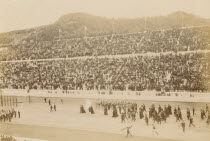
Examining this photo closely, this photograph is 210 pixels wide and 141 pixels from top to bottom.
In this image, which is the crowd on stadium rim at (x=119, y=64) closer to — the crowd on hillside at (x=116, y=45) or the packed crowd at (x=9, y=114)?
the crowd on hillside at (x=116, y=45)

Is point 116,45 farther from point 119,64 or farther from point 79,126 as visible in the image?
point 79,126

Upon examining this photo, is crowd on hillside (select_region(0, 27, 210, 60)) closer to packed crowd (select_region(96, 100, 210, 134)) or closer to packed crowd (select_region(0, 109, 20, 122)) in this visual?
packed crowd (select_region(96, 100, 210, 134))

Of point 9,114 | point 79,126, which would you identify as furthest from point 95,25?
point 9,114

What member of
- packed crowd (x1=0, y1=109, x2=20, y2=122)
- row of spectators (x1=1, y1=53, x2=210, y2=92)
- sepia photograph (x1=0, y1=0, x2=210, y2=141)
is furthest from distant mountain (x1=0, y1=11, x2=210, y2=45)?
packed crowd (x1=0, y1=109, x2=20, y2=122)

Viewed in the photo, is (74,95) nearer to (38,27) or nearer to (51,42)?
(51,42)

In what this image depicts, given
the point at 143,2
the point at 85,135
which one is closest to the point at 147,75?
the point at 143,2

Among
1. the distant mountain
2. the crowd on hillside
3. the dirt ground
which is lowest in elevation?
the dirt ground

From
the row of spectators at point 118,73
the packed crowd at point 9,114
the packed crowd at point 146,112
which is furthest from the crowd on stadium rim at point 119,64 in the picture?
the packed crowd at point 9,114
